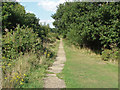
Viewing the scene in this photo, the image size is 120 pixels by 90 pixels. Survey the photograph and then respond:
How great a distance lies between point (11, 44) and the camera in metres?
7.12

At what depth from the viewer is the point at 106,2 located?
10984mm

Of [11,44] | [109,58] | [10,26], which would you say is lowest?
[109,58]

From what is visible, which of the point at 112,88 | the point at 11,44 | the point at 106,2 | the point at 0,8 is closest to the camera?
the point at 112,88

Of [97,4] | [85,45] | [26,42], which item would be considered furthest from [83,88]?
[85,45]

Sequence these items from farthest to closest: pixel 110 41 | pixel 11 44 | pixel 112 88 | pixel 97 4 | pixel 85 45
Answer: pixel 85 45 < pixel 97 4 < pixel 110 41 < pixel 11 44 < pixel 112 88

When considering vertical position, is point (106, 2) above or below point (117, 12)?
above

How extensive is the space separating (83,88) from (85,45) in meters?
10.8

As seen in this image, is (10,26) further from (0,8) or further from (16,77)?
(16,77)

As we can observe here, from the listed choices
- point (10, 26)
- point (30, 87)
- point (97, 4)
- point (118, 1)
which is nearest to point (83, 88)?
point (30, 87)

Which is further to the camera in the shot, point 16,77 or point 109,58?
point 109,58

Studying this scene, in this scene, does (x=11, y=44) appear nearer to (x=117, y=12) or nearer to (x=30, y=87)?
(x=30, y=87)

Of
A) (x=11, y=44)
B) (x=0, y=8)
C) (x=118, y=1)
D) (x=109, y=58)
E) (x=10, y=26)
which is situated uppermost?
(x=118, y=1)

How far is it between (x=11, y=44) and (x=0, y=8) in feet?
8.46

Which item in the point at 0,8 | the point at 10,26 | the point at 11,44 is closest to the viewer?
the point at 11,44
